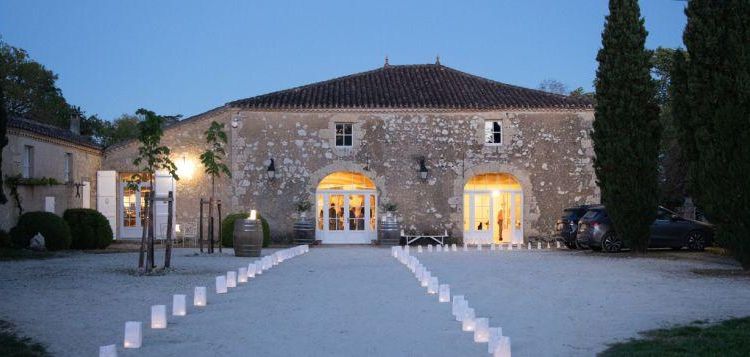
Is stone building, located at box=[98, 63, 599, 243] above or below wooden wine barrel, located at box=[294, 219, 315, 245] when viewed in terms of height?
above

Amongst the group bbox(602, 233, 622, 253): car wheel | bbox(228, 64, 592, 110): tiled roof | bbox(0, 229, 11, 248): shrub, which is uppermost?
bbox(228, 64, 592, 110): tiled roof

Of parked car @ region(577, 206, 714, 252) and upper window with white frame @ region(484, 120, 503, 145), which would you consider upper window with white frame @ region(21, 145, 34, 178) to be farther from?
parked car @ region(577, 206, 714, 252)

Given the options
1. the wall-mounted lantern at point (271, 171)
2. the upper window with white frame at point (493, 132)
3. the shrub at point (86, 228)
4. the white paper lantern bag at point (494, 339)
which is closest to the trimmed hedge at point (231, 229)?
the wall-mounted lantern at point (271, 171)

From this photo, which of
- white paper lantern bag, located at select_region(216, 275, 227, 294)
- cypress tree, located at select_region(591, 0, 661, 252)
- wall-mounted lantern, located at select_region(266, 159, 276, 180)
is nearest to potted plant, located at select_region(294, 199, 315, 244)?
wall-mounted lantern, located at select_region(266, 159, 276, 180)

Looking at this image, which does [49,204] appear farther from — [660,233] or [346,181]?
[660,233]

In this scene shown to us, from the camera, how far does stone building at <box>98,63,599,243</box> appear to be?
2794 cm

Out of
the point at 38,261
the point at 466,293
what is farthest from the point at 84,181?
the point at 466,293

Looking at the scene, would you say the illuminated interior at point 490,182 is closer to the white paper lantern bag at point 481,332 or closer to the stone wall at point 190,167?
the stone wall at point 190,167

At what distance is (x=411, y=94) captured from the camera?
29.5 metres

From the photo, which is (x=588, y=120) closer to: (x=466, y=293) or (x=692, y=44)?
(x=692, y=44)

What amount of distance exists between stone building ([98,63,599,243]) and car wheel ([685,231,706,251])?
19.4 feet

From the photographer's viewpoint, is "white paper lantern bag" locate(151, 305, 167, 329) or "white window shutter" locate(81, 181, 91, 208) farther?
"white window shutter" locate(81, 181, 91, 208)

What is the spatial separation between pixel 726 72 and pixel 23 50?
114 feet

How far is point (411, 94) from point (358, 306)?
19.3 meters
